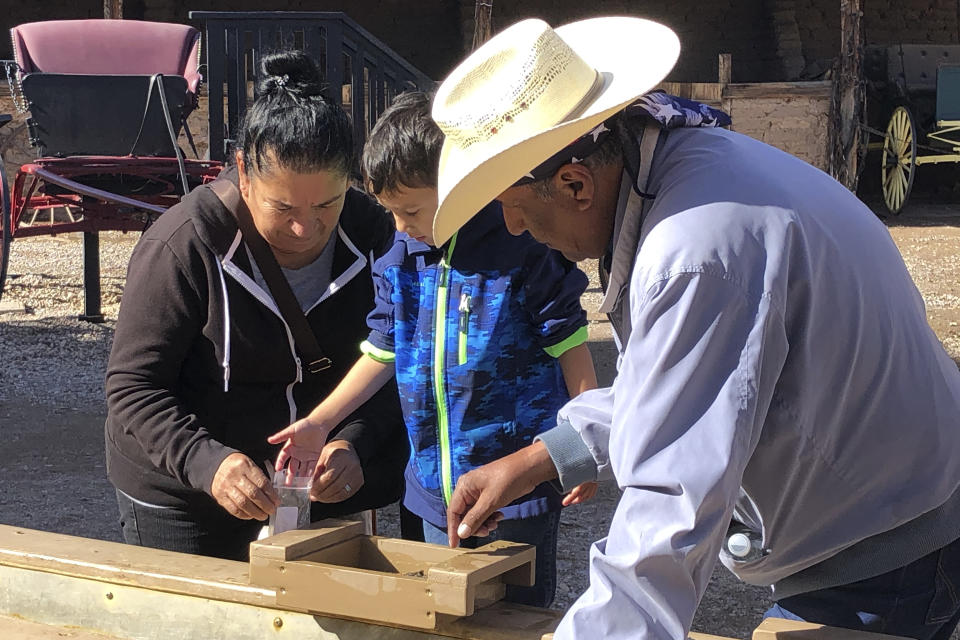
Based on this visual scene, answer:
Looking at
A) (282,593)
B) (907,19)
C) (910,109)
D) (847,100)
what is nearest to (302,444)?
(282,593)

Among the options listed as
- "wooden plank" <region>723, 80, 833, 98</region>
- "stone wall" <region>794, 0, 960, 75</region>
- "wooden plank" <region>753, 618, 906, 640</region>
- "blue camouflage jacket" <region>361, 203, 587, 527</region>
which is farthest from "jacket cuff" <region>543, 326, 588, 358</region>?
"stone wall" <region>794, 0, 960, 75</region>

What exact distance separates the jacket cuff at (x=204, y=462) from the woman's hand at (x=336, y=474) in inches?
7.2

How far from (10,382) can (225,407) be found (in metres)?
4.33

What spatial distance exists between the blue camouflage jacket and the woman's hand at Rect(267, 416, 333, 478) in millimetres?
194

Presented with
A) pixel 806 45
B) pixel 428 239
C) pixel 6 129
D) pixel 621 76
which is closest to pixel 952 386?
pixel 621 76

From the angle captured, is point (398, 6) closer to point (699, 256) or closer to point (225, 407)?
point (225, 407)

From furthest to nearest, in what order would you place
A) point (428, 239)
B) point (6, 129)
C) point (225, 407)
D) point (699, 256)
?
point (6, 129)
point (225, 407)
point (428, 239)
point (699, 256)

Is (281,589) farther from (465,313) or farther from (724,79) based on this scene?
(724,79)

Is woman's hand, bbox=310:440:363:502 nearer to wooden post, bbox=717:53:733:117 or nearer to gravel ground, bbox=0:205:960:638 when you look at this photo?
gravel ground, bbox=0:205:960:638

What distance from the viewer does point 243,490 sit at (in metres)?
2.10

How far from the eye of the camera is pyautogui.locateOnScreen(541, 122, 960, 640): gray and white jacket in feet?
4.07

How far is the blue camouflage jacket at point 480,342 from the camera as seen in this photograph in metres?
2.15

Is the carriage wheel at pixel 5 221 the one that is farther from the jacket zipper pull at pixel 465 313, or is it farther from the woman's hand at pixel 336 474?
the jacket zipper pull at pixel 465 313

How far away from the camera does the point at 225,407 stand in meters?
2.42
